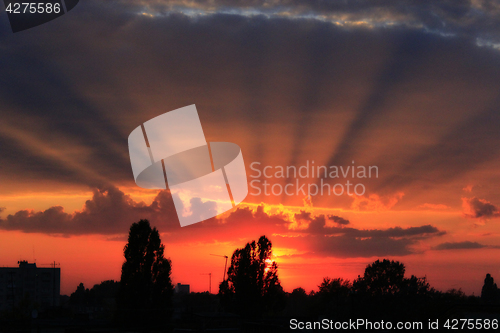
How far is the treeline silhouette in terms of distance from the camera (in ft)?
189

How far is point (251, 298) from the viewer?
82.1 m

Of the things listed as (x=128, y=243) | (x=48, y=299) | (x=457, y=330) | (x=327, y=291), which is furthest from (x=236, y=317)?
(x=48, y=299)

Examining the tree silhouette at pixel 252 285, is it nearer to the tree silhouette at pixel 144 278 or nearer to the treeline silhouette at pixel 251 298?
the treeline silhouette at pixel 251 298

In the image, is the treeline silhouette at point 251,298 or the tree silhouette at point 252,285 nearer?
the treeline silhouette at point 251,298

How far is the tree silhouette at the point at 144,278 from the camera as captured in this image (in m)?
58.3

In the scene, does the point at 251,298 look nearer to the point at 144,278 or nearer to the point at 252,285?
the point at 252,285

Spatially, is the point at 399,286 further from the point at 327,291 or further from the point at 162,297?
the point at 162,297

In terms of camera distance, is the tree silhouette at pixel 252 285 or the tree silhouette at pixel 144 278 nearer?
the tree silhouette at pixel 144 278

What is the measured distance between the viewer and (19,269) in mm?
150125

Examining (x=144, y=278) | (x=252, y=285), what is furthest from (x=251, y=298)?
(x=144, y=278)

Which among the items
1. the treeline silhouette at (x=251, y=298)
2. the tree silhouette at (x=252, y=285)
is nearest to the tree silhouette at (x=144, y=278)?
the treeline silhouette at (x=251, y=298)

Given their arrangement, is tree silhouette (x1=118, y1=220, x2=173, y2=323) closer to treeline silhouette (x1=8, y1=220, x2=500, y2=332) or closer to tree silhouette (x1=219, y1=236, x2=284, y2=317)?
treeline silhouette (x1=8, y1=220, x2=500, y2=332)

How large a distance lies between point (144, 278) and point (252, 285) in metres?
28.2

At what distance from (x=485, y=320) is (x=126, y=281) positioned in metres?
44.3
